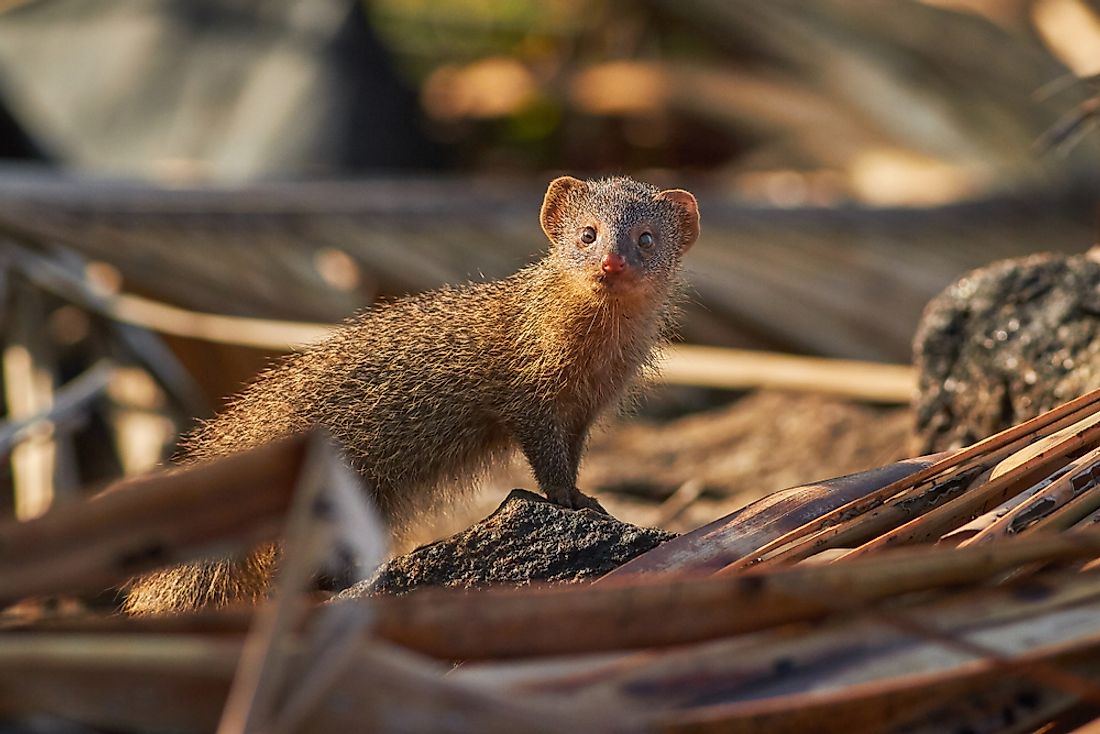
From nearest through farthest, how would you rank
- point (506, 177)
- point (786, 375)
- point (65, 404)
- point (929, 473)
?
point (929, 473) → point (65, 404) → point (786, 375) → point (506, 177)

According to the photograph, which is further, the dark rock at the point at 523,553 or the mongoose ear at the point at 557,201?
the mongoose ear at the point at 557,201

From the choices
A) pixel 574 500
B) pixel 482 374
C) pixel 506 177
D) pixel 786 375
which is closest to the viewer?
pixel 574 500

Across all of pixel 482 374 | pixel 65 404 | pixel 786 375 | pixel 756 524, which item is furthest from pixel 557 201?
pixel 65 404

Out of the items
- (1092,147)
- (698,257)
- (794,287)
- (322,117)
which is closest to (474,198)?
(698,257)

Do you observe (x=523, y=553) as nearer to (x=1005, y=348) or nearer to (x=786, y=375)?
(x=1005, y=348)

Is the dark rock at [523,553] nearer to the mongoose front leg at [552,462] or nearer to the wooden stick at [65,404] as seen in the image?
the mongoose front leg at [552,462]

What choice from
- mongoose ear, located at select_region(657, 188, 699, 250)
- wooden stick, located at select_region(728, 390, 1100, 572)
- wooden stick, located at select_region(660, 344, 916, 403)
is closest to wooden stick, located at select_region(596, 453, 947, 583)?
wooden stick, located at select_region(728, 390, 1100, 572)

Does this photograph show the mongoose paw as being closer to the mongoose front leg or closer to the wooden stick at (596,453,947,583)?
the mongoose front leg

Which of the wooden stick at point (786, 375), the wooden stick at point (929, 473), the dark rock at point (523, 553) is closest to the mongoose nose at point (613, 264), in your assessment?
the dark rock at point (523, 553)
